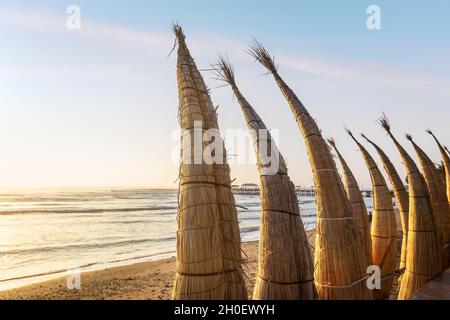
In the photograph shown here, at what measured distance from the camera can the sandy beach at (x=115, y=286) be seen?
41.1 ft

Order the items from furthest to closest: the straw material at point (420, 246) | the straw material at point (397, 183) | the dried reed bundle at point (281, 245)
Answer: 1. the straw material at point (397, 183)
2. the straw material at point (420, 246)
3. the dried reed bundle at point (281, 245)

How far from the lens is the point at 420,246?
20.0 feet

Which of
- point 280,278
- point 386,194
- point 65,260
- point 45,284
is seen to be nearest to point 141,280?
point 45,284

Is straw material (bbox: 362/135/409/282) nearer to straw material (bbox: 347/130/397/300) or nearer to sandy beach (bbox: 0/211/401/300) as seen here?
straw material (bbox: 347/130/397/300)

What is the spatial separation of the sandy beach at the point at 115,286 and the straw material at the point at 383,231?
202 inches

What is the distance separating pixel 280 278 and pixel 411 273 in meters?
3.77

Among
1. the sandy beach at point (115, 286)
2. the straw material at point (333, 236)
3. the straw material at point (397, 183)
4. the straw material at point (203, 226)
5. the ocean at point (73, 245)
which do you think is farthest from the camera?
the ocean at point (73, 245)

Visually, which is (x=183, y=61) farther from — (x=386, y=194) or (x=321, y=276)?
(x=386, y=194)

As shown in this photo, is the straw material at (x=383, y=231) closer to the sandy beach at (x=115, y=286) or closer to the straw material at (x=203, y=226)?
the straw material at (x=203, y=226)

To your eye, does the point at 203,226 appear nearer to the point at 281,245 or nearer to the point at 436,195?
the point at 281,245

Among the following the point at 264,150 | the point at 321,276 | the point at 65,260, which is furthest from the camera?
the point at 65,260

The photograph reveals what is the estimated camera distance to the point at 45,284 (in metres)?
14.4

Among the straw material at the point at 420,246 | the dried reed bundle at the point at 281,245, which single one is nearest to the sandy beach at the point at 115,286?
the straw material at the point at 420,246

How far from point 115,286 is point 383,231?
11034 millimetres
